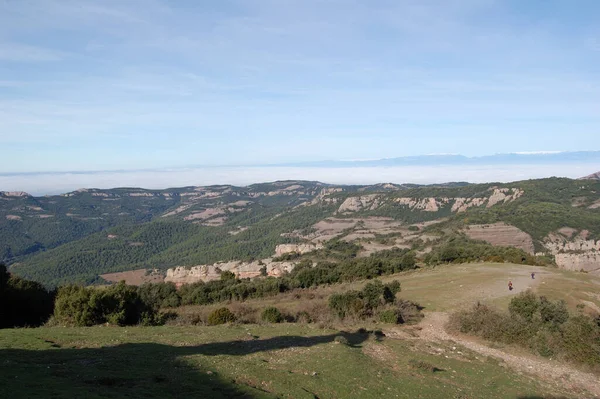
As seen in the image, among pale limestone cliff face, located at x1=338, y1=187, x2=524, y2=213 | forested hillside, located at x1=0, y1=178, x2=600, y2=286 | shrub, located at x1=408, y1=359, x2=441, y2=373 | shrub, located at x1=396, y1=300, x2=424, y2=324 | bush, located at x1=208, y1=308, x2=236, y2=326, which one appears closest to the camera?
shrub, located at x1=408, y1=359, x2=441, y2=373

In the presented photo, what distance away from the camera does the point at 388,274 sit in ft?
156

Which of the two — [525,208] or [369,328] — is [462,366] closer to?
[369,328]

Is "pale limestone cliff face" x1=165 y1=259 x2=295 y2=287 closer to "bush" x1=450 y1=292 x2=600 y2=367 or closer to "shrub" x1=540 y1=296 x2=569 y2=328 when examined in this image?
"bush" x1=450 y1=292 x2=600 y2=367

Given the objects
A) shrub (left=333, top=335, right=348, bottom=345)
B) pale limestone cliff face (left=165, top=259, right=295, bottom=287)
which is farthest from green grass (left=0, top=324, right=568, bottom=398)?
pale limestone cliff face (left=165, top=259, right=295, bottom=287)

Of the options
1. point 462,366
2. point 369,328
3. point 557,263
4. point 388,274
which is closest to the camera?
point 462,366

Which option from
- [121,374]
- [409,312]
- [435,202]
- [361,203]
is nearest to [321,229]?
[361,203]

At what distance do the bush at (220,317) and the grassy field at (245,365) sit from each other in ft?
6.31

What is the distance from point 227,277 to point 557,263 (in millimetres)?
44396

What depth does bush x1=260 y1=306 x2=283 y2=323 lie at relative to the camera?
77.7 ft

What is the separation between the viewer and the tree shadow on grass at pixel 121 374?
9594 millimetres

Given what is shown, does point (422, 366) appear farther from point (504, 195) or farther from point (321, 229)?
point (504, 195)

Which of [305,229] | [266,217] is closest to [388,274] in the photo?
[305,229]

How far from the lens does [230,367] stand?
13.4 meters

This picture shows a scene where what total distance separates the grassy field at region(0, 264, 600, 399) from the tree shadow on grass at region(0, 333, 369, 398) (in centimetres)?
3
